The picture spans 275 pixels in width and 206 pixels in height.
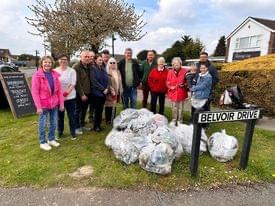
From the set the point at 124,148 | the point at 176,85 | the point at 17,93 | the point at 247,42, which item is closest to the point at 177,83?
the point at 176,85

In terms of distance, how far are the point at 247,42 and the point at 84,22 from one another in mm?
30578

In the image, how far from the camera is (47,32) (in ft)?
59.7

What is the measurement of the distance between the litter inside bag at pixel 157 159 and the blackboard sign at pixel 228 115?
0.71 meters

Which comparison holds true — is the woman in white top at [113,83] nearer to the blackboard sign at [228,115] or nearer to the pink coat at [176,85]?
the pink coat at [176,85]

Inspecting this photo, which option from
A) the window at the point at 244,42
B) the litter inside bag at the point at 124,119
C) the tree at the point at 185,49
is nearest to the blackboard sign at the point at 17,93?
the litter inside bag at the point at 124,119

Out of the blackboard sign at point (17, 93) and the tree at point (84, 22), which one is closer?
the blackboard sign at point (17, 93)

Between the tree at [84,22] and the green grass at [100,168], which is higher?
the tree at [84,22]

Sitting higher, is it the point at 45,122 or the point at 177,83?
the point at 177,83

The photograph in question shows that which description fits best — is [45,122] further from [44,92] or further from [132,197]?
[132,197]

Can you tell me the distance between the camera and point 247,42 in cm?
4116

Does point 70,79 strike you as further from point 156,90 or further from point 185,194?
point 185,194

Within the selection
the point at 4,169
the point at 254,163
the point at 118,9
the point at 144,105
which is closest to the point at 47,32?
the point at 118,9

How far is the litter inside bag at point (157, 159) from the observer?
13.7 feet

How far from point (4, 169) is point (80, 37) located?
527 inches
